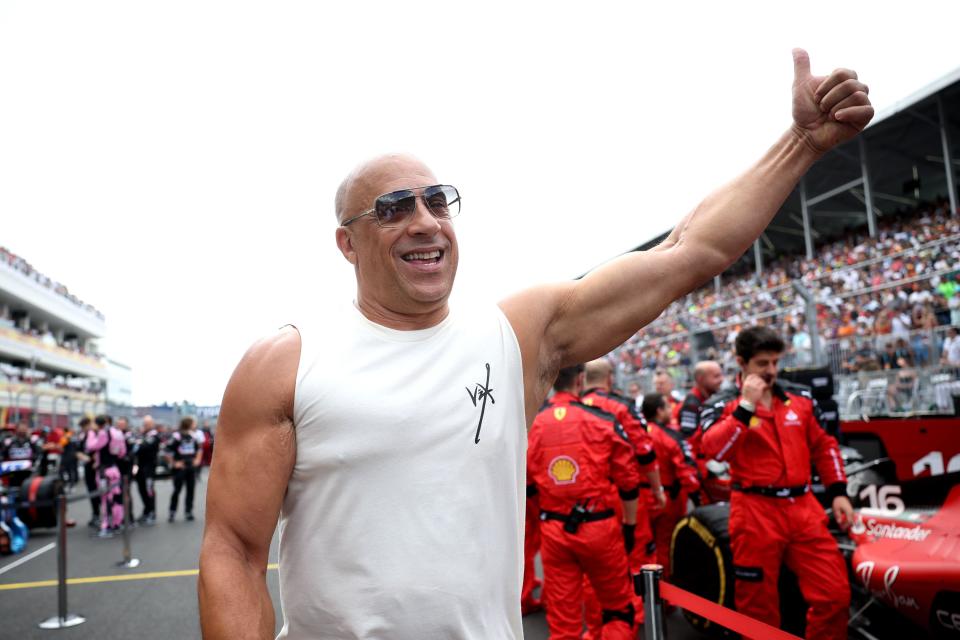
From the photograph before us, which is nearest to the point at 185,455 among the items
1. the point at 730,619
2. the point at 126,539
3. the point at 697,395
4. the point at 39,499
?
the point at 39,499

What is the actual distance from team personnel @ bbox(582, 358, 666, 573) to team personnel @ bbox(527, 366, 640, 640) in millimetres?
253

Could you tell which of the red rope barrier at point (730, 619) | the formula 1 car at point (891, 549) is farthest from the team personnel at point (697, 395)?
the red rope barrier at point (730, 619)

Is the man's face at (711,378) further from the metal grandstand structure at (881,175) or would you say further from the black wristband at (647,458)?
the metal grandstand structure at (881,175)

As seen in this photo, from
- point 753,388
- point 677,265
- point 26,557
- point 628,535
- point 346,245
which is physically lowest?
point 26,557

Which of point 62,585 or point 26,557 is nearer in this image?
point 62,585

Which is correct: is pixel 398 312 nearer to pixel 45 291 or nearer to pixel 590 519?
pixel 590 519

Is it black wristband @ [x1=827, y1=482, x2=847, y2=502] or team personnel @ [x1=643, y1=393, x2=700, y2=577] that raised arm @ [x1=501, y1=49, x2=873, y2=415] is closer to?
black wristband @ [x1=827, y1=482, x2=847, y2=502]

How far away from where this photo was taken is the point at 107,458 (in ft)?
39.1

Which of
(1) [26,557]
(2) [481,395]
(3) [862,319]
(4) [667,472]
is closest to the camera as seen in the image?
(2) [481,395]

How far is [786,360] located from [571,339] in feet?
30.1

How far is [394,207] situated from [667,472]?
5.69 meters

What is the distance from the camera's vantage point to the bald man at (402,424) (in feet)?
5.17

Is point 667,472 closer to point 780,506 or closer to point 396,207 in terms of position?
point 780,506

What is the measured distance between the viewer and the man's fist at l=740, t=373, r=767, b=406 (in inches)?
176
